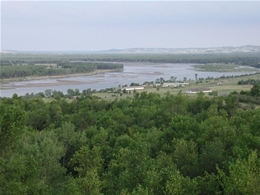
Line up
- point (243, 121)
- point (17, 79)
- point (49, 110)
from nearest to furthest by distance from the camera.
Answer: point (243, 121) < point (49, 110) < point (17, 79)

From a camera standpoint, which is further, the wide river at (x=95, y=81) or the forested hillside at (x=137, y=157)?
the wide river at (x=95, y=81)

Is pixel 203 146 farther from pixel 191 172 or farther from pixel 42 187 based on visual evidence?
pixel 42 187

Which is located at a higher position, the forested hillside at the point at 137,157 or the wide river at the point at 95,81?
the forested hillside at the point at 137,157

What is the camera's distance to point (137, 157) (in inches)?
618

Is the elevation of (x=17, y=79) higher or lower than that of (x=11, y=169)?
lower

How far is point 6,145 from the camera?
1389 centimetres

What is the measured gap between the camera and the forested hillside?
13.2 meters

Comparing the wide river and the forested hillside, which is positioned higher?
the forested hillside

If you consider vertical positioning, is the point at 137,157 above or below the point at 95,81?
above

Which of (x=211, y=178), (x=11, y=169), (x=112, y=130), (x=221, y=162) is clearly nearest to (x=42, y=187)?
(x=11, y=169)

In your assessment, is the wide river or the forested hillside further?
the wide river

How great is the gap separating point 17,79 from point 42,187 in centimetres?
9200

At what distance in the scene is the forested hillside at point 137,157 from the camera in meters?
13.2

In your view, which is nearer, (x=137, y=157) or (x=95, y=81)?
(x=137, y=157)
